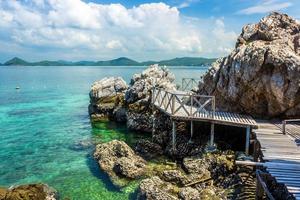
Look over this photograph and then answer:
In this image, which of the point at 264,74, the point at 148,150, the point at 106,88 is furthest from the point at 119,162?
the point at 106,88

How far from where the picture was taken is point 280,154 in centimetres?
1412

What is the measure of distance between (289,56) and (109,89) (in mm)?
22785

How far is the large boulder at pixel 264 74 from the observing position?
20.9 m

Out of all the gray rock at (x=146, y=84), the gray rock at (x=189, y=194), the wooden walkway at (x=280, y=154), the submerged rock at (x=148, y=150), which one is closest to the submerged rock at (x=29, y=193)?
the gray rock at (x=189, y=194)

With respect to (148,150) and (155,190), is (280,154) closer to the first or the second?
(155,190)

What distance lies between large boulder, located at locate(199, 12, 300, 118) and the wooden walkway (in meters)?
2.01

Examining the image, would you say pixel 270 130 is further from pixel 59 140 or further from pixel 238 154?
pixel 59 140

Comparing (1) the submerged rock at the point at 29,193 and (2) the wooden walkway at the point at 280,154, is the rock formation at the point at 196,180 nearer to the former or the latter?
(2) the wooden walkway at the point at 280,154

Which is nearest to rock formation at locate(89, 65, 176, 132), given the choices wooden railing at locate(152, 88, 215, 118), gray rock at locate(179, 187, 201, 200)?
wooden railing at locate(152, 88, 215, 118)

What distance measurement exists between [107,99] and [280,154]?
85.9 feet

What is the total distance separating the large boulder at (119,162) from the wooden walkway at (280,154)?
24.7 ft

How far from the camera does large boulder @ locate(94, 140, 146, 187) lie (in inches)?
752

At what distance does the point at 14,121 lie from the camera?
38.5m

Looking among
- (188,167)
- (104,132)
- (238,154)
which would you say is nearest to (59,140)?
(104,132)
